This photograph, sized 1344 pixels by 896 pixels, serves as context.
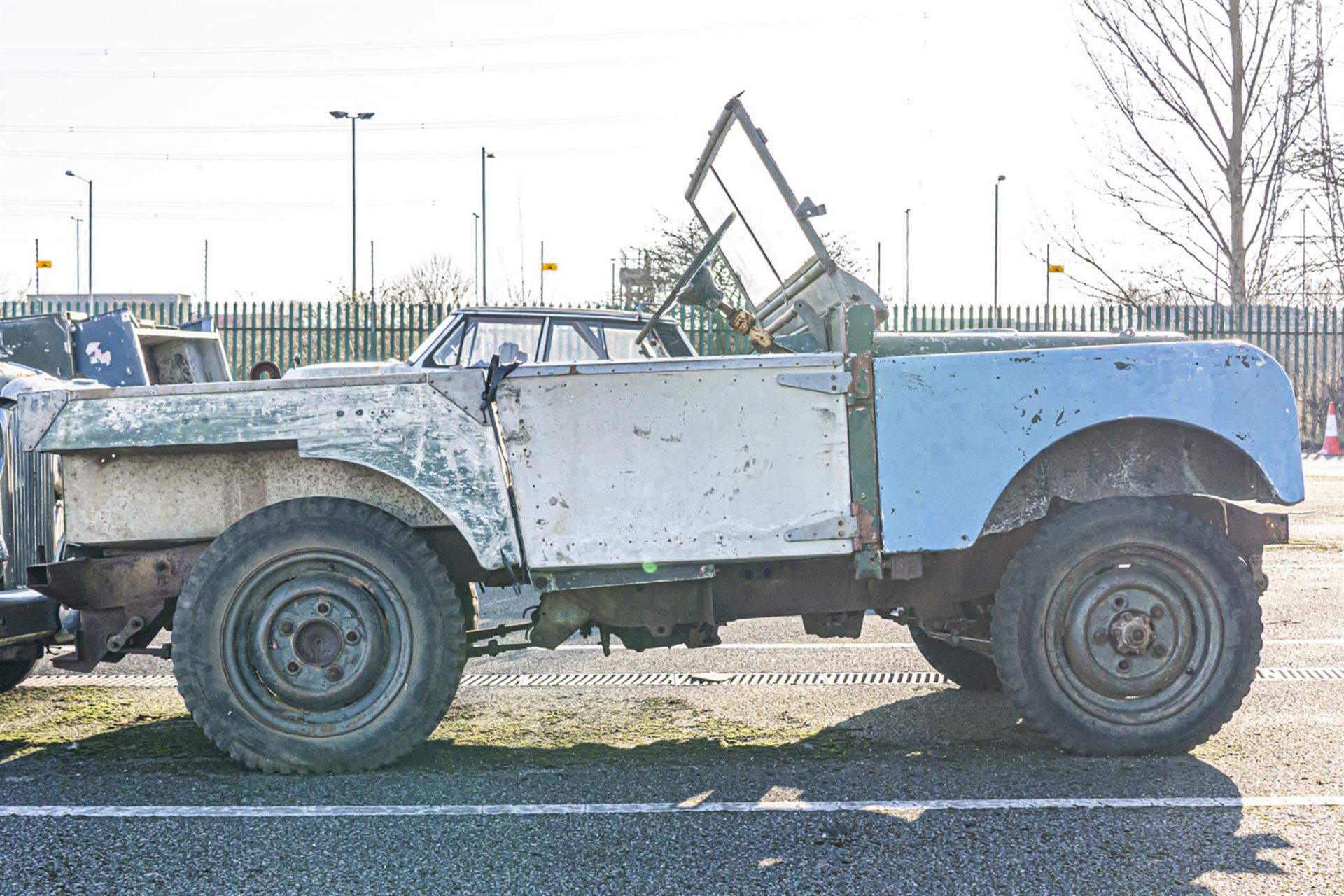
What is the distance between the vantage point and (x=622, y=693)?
18.5 ft

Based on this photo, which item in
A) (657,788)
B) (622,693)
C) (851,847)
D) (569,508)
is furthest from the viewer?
(622,693)

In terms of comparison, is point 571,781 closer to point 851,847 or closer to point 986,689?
point 851,847

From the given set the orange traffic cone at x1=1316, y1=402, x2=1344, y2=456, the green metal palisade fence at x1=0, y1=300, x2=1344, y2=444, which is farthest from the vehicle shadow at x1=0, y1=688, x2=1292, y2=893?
the orange traffic cone at x1=1316, y1=402, x2=1344, y2=456

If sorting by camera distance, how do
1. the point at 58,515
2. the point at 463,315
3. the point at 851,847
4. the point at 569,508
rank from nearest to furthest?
the point at 851,847, the point at 569,508, the point at 58,515, the point at 463,315

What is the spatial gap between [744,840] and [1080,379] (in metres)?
2.00

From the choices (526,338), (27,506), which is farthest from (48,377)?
(526,338)

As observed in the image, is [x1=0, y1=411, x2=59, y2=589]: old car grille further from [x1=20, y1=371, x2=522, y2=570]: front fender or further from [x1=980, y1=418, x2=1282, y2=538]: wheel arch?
[x1=980, y1=418, x2=1282, y2=538]: wheel arch

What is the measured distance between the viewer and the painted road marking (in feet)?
19.1

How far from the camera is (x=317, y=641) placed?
14.6 feet

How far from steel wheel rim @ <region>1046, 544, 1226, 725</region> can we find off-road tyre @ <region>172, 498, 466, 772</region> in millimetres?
2124

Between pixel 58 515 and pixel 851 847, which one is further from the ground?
pixel 58 515

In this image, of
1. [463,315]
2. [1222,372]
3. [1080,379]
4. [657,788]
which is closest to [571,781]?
[657,788]

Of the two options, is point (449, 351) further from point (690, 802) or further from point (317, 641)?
point (690, 802)

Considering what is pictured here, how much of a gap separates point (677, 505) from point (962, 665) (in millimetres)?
1891
